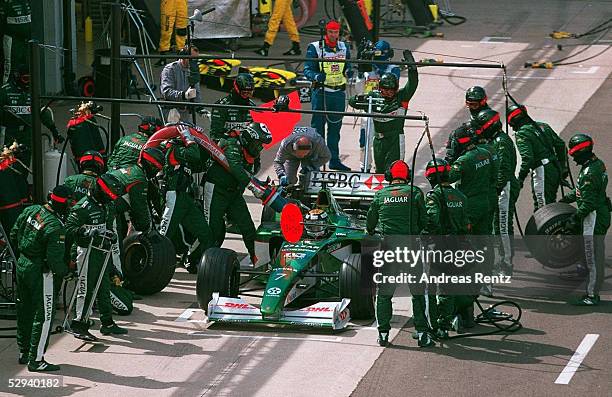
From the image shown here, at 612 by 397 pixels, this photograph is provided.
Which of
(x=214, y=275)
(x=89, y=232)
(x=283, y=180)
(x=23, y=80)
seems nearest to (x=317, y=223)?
(x=214, y=275)

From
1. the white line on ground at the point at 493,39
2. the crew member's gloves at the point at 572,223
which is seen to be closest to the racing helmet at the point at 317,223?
the crew member's gloves at the point at 572,223

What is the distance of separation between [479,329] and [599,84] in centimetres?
1223

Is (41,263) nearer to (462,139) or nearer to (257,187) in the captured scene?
(257,187)

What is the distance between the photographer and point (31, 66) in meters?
15.3

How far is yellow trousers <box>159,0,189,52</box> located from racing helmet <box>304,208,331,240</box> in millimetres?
10887

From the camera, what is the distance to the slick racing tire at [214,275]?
15.2 metres

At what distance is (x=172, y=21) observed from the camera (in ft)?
86.3

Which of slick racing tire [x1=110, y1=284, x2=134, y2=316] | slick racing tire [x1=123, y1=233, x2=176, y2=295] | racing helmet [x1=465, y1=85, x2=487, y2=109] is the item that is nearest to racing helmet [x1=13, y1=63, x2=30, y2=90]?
slick racing tire [x1=123, y1=233, x2=176, y2=295]

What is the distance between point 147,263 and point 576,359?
A: 16.0 ft

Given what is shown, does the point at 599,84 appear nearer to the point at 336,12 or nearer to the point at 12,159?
the point at 336,12

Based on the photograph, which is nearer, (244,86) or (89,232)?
(89,232)

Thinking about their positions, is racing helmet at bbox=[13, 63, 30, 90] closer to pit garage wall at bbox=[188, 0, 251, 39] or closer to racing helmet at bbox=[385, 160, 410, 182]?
racing helmet at bbox=[385, 160, 410, 182]

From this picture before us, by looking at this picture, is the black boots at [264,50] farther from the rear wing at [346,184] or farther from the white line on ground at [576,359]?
the white line on ground at [576,359]

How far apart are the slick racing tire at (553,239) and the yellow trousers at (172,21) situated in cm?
1097
